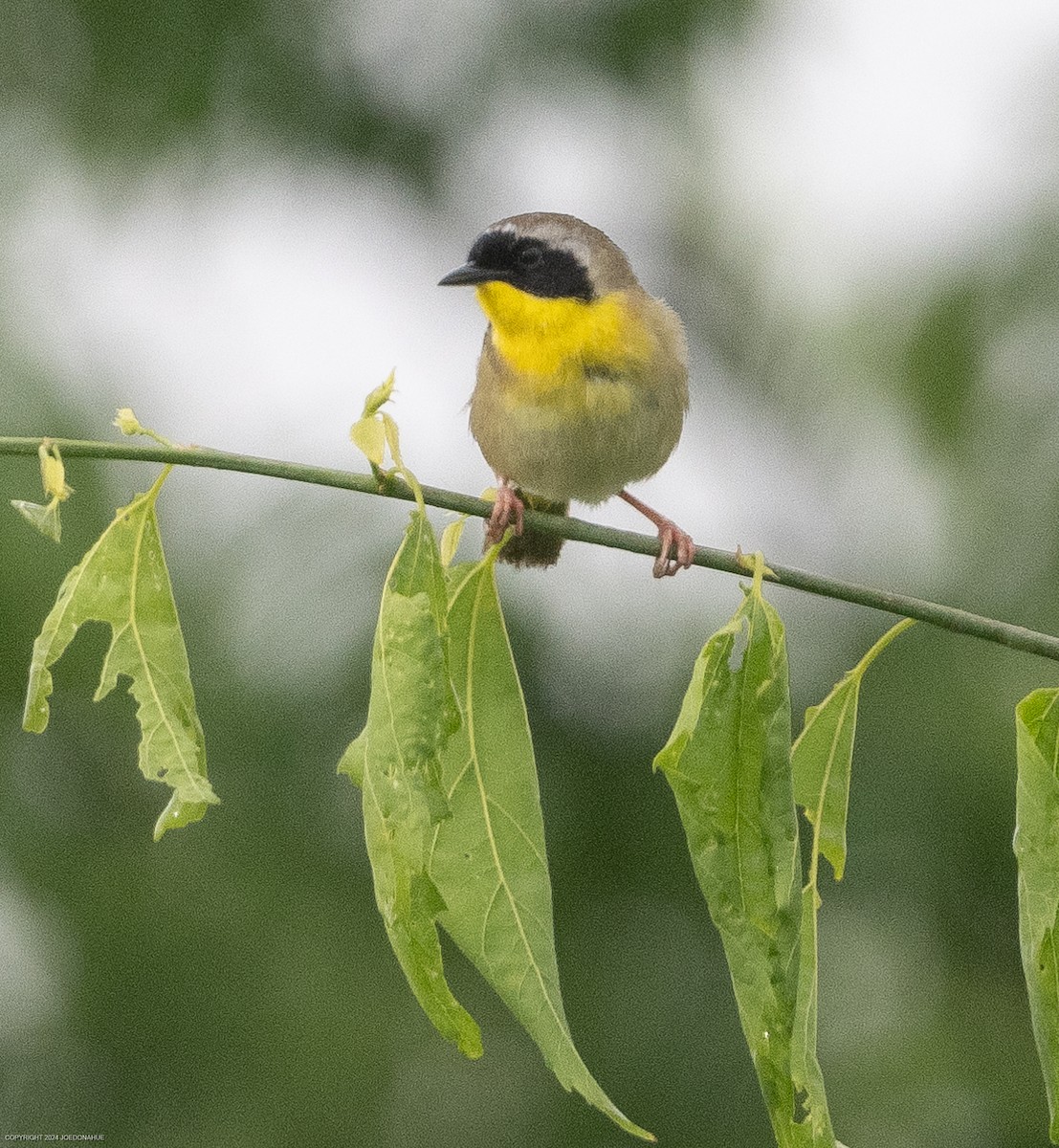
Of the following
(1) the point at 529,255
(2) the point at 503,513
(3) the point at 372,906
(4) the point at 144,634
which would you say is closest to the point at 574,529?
(4) the point at 144,634

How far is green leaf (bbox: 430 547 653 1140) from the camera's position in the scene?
1662 mm

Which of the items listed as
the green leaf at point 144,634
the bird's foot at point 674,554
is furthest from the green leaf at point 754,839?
the bird's foot at point 674,554

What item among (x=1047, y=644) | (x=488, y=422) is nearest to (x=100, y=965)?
(x=488, y=422)

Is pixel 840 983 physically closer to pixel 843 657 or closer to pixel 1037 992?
pixel 843 657

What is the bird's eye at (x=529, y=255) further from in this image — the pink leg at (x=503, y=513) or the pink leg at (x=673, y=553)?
the pink leg at (x=673, y=553)

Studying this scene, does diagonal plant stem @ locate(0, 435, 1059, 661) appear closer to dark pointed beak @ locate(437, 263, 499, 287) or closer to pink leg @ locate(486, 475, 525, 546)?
pink leg @ locate(486, 475, 525, 546)

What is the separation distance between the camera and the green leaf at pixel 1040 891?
69.8 inches

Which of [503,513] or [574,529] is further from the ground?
[503,513]

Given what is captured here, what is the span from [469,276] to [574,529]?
5.41 feet

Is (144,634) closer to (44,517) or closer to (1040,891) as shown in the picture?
(44,517)

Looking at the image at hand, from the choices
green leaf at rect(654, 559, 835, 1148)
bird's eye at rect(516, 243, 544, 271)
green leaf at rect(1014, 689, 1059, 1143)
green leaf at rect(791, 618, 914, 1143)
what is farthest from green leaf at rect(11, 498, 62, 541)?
bird's eye at rect(516, 243, 544, 271)

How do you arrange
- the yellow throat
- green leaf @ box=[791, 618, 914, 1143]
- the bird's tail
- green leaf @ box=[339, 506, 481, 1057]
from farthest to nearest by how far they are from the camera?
the bird's tail
the yellow throat
green leaf @ box=[791, 618, 914, 1143]
green leaf @ box=[339, 506, 481, 1057]

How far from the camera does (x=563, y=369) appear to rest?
347cm

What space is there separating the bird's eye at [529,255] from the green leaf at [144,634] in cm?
186
